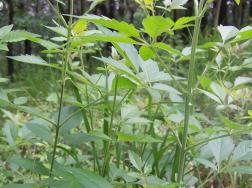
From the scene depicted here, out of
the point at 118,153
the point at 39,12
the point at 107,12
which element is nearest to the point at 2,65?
the point at 39,12

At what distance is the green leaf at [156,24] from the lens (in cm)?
72

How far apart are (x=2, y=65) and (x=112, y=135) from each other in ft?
33.1

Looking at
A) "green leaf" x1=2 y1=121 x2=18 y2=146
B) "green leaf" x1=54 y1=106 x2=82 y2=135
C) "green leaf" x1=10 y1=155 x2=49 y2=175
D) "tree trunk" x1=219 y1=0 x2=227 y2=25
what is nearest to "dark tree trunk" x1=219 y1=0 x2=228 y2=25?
"tree trunk" x1=219 y1=0 x2=227 y2=25

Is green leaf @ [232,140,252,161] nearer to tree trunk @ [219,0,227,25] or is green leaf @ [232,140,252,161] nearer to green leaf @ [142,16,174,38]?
green leaf @ [142,16,174,38]

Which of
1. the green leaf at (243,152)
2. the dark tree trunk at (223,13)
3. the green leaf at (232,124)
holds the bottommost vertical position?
the green leaf at (243,152)

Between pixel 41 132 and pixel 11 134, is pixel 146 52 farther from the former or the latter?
pixel 11 134

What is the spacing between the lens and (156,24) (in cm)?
73

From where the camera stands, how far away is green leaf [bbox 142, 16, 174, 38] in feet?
2.35

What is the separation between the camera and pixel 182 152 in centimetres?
85

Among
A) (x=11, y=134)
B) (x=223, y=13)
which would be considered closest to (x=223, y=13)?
(x=223, y=13)

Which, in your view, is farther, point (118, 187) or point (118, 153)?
point (118, 153)

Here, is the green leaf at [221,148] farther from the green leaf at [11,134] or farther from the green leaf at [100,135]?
the green leaf at [11,134]

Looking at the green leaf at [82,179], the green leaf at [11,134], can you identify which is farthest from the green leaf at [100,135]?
the green leaf at [11,134]

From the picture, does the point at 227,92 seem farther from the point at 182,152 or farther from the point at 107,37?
the point at 107,37
